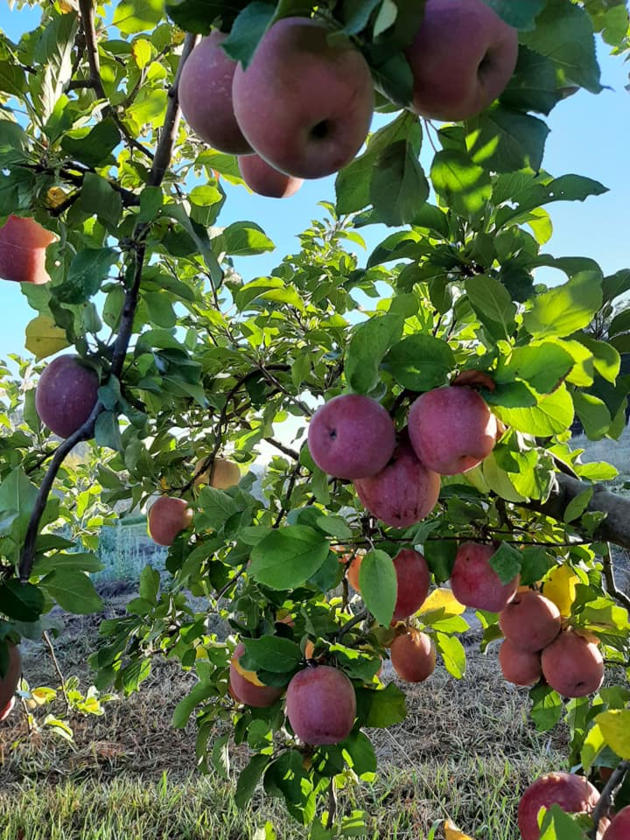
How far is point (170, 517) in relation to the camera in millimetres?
1466

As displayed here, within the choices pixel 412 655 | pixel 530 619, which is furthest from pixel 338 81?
pixel 412 655

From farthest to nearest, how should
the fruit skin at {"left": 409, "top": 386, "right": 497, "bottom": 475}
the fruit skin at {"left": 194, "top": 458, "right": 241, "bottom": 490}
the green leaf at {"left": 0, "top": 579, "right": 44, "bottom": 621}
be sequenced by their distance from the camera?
the fruit skin at {"left": 194, "top": 458, "right": 241, "bottom": 490} → the green leaf at {"left": 0, "top": 579, "right": 44, "bottom": 621} → the fruit skin at {"left": 409, "top": 386, "right": 497, "bottom": 475}

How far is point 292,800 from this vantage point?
106 centimetres

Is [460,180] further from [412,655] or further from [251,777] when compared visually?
[251,777]

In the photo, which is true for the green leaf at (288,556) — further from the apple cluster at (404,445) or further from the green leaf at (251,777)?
the green leaf at (251,777)

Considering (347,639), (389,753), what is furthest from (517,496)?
(389,753)

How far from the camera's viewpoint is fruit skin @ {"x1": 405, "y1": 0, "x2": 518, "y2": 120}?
1.29ft

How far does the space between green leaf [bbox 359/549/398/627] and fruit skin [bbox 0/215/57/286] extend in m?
0.70

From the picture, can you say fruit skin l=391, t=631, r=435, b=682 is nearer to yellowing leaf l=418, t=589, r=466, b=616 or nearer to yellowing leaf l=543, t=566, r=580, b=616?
yellowing leaf l=418, t=589, r=466, b=616

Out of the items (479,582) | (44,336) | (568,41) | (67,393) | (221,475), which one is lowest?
(479,582)

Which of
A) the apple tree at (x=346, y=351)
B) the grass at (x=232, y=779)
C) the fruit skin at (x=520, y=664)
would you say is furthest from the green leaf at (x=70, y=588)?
the grass at (x=232, y=779)

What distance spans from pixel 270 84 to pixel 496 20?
160 mm

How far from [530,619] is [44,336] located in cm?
96

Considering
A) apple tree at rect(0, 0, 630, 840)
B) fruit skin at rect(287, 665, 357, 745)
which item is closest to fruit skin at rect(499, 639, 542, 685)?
apple tree at rect(0, 0, 630, 840)
